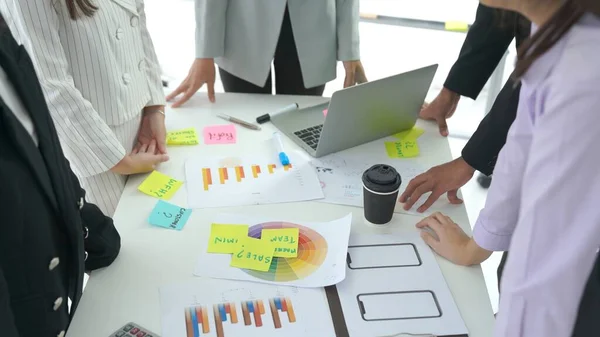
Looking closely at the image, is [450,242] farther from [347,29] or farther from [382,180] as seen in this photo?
[347,29]

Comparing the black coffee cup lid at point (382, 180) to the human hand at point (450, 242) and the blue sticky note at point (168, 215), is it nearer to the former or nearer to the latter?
the human hand at point (450, 242)

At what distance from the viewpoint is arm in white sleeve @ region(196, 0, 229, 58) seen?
1.56m

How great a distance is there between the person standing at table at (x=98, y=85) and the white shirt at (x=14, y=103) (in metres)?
0.28

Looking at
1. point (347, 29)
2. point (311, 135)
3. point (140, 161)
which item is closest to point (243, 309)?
point (140, 161)

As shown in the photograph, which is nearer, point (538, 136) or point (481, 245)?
point (538, 136)

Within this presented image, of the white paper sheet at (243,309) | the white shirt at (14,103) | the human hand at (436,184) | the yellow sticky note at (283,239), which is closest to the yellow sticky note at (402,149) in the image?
the human hand at (436,184)

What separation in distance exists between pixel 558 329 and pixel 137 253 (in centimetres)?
73

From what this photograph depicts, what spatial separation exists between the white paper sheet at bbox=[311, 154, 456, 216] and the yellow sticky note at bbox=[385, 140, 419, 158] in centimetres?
3

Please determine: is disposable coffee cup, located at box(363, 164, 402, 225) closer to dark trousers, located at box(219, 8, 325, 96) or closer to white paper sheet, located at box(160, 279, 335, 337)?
white paper sheet, located at box(160, 279, 335, 337)

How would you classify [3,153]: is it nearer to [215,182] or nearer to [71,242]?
[71,242]

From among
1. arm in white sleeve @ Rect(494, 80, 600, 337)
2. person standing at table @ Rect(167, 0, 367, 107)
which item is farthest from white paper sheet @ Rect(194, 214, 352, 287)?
person standing at table @ Rect(167, 0, 367, 107)

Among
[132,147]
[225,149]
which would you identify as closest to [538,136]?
[225,149]

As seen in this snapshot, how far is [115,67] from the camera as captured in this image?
127cm

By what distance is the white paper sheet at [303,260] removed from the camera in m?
1.04
